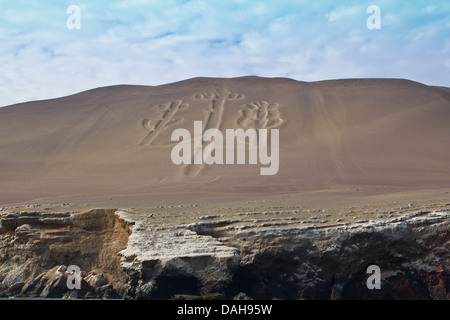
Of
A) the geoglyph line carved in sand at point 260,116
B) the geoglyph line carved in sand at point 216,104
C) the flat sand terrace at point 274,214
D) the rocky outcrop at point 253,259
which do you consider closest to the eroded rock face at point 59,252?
the rocky outcrop at point 253,259

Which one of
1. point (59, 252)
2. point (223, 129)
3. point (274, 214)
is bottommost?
point (59, 252)

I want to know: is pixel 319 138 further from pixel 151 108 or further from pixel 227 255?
pixel 227 255

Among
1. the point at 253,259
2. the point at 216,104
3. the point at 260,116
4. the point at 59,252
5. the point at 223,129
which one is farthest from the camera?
the point at 216,104

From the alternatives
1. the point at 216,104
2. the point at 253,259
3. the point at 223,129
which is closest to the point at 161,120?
the point at 216,104

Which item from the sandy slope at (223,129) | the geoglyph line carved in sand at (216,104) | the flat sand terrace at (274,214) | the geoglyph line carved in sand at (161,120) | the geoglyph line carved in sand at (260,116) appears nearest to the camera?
the flat sand terrace at (274,214)

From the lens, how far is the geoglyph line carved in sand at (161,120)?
1501 inches

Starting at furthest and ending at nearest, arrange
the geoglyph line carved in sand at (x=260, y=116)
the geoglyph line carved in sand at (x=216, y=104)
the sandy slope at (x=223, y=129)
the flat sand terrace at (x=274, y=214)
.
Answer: the geoglyph line carved in sand at (x=216, y=104), the geoglyph line carved in sand at (x=260, y=116), the sandy slope at (x=223, y=129), the flat sand terrace at (x=274, y=214)

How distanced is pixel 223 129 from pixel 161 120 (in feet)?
22.4

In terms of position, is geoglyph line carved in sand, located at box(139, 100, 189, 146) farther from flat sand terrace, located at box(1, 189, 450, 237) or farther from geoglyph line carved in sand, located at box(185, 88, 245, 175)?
flat sand terrace, located at box(1, 189, 450, 237)

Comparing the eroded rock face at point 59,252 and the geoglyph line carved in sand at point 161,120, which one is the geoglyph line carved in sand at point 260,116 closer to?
the geoglyph line carved in sand at point 161,120

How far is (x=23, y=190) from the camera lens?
28.7 metres

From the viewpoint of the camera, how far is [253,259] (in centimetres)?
1077

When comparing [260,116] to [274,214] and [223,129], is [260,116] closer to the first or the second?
[223,129]

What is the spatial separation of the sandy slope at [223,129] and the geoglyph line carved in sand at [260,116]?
109 millimetres
